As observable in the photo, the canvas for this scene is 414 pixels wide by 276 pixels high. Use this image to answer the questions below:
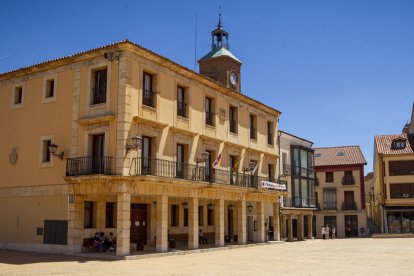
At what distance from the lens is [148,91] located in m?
25.2

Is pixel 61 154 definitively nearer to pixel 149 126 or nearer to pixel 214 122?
pixel 149 126

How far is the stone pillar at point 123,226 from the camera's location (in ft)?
71.7

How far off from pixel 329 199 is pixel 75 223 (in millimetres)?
41605

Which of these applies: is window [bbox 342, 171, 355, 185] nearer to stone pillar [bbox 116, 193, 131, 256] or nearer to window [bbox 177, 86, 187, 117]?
window [bbox 177, 86, 187, 117]

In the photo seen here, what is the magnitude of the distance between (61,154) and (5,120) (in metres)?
6.16

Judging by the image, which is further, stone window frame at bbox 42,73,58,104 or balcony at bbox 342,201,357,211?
balcony at bbox 342,201,357,211

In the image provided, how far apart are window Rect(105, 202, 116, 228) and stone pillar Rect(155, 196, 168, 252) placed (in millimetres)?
3130

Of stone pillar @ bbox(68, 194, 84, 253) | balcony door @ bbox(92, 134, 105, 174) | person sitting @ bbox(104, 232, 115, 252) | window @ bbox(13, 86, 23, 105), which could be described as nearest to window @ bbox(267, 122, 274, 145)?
balcony door @ bbox(92, 134, 105, 174)

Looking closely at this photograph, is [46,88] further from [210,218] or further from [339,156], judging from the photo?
[339,156]

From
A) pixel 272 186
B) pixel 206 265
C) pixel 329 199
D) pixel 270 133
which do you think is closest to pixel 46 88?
pixel 206 265

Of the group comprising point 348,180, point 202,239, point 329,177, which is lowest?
point 202,239

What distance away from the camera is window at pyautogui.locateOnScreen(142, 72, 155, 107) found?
2492 cm

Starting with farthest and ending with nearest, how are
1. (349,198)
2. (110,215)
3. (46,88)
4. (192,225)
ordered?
(349,198) < (192,225) < (46,88) < (110,215)

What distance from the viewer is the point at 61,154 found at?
24.3 meters
